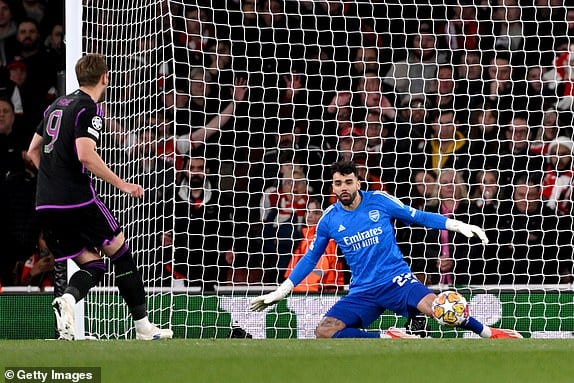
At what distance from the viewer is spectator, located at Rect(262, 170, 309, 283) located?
1137 cm

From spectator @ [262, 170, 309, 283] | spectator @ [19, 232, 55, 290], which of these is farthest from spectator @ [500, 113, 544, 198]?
spectator @ [19, 232, 55, 290]

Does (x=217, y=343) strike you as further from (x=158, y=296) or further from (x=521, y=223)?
(x=521, y=223)

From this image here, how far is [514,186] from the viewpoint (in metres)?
11.5

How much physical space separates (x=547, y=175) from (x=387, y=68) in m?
1.96

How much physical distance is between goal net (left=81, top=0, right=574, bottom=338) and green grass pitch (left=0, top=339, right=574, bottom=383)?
4750 mm

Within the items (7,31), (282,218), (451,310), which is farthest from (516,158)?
(7,31)

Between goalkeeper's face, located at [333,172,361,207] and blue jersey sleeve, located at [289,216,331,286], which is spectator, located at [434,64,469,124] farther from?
blue jersey sleeve, located at [289,216,331,286]

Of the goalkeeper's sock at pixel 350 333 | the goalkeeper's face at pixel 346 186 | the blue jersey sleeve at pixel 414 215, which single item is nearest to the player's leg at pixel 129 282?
the goalkeeper's sock at pixel 350 333

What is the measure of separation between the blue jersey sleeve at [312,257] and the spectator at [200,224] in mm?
2131

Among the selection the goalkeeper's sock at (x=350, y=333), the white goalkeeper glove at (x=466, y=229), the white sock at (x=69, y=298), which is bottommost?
the goalkeeper's sock at (x=350, y=333)

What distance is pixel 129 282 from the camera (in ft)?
24.8

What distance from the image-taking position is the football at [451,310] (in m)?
8.53

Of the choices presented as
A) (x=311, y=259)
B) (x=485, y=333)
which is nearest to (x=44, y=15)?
(x=311, y=259)

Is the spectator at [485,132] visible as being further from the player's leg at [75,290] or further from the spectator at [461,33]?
the player's leg at [75,290]
